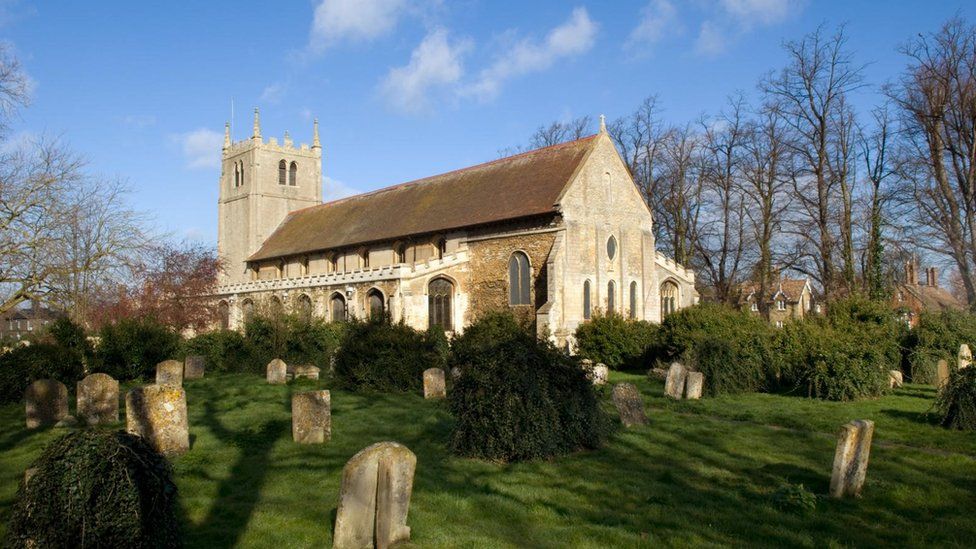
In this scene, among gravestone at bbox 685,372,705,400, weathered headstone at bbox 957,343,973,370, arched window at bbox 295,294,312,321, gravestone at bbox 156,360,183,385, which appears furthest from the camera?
arched window at bbox 295,294,312,321

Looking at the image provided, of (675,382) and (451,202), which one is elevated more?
(451,202)

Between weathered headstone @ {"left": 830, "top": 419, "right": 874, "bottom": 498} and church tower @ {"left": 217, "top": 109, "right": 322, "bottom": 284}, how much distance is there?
42716 millimetres

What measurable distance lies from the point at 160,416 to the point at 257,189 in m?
39.9

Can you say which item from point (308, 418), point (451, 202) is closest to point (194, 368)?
point (308, 418)

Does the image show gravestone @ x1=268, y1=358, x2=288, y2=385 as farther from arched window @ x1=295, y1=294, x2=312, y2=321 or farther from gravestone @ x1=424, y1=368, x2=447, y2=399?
arched window @ x1=295, y1=294, x2=312, y2=321

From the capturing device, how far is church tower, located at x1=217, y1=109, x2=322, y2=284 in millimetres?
47312

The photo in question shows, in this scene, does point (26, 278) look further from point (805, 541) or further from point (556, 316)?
point (805, 541)

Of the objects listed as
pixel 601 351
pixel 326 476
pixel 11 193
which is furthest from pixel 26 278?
pixel 601 351

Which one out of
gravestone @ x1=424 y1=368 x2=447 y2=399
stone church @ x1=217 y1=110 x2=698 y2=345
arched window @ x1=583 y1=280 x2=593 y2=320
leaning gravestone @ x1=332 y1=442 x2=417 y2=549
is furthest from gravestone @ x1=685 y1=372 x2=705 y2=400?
arched window @ x1=583 y1=280 x2=593 y2=320

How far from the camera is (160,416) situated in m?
9.73

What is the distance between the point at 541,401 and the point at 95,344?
15.9 m

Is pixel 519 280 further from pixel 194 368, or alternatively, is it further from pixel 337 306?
pixel 194 368

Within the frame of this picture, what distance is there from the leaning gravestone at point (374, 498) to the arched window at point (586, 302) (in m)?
22.2

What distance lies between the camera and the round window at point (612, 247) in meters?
30.2
